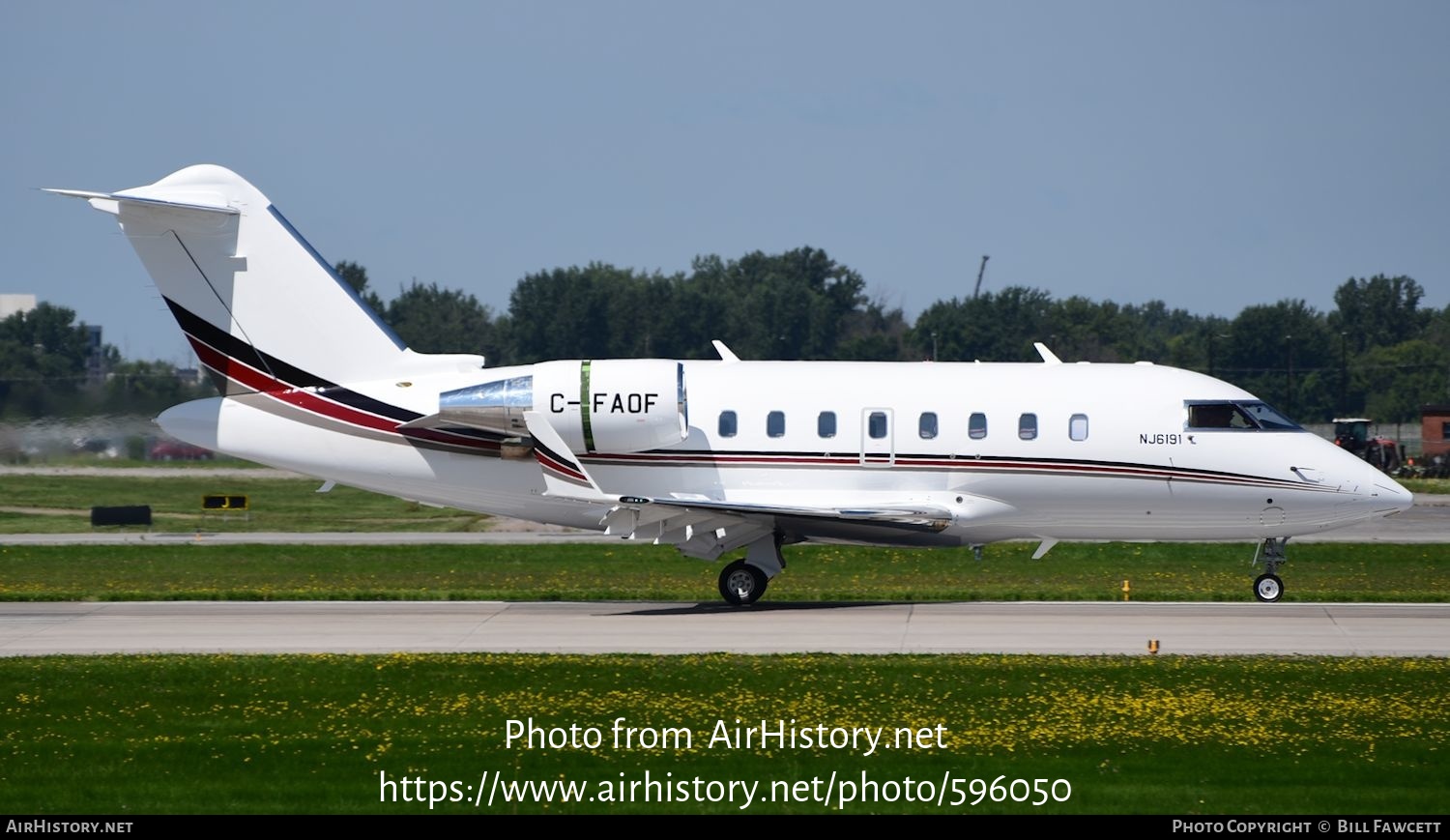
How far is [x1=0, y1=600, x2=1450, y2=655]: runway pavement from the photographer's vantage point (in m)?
20.4

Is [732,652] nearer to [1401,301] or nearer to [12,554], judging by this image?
[12,554]

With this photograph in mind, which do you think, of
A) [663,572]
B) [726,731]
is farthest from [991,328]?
[726,731]

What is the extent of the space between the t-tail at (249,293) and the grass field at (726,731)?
690 centimetres

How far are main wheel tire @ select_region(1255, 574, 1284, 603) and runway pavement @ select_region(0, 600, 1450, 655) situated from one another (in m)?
A: 0.24

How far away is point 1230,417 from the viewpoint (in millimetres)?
24859

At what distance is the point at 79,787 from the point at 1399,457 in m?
70.9

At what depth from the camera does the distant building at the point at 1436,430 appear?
77562mm

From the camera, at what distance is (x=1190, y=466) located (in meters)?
Answer: 24.6

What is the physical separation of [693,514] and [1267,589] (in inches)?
366

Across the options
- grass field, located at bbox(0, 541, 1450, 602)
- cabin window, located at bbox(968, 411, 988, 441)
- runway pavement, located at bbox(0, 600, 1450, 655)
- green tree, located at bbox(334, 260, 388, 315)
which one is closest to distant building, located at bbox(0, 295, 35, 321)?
green tree, located at bbox(334, 260, 388, 315)

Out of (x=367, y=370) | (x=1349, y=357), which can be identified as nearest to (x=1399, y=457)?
(x=1349, y=357)

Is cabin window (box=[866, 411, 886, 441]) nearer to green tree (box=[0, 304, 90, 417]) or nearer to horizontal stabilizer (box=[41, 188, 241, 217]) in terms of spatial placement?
horizontal stabilizer (box=[41, 188, 241, 217])

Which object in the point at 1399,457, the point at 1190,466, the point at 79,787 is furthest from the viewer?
the point at 1399,457

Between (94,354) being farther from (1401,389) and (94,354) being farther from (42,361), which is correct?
(1401,389)
